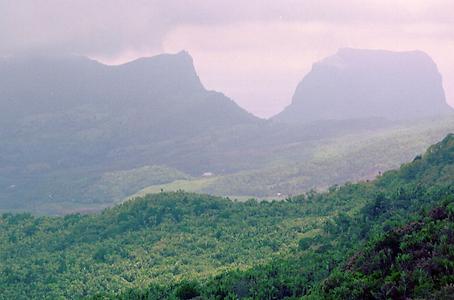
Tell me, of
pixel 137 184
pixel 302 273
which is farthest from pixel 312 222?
pixel 137 184

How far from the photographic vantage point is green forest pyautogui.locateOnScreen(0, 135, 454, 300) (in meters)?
22.9

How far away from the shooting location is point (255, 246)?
4762 centimetres

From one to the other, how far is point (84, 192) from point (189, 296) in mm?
144533

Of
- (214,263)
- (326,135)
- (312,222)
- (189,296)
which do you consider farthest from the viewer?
(326,135)

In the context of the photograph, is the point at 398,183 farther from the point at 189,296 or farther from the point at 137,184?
the point at 137,184

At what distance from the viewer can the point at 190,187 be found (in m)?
146

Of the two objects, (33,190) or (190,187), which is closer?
(190,187)

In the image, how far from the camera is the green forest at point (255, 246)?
22906mm

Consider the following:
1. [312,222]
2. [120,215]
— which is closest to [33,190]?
[120,215]

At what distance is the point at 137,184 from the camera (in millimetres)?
170250

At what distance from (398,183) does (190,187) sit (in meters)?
97.8

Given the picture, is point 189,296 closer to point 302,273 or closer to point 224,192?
point 302,273

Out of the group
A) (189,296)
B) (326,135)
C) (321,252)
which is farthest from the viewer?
(326,135)

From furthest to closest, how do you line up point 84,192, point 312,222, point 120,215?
point 84,192
point 120,215
point 312,222
